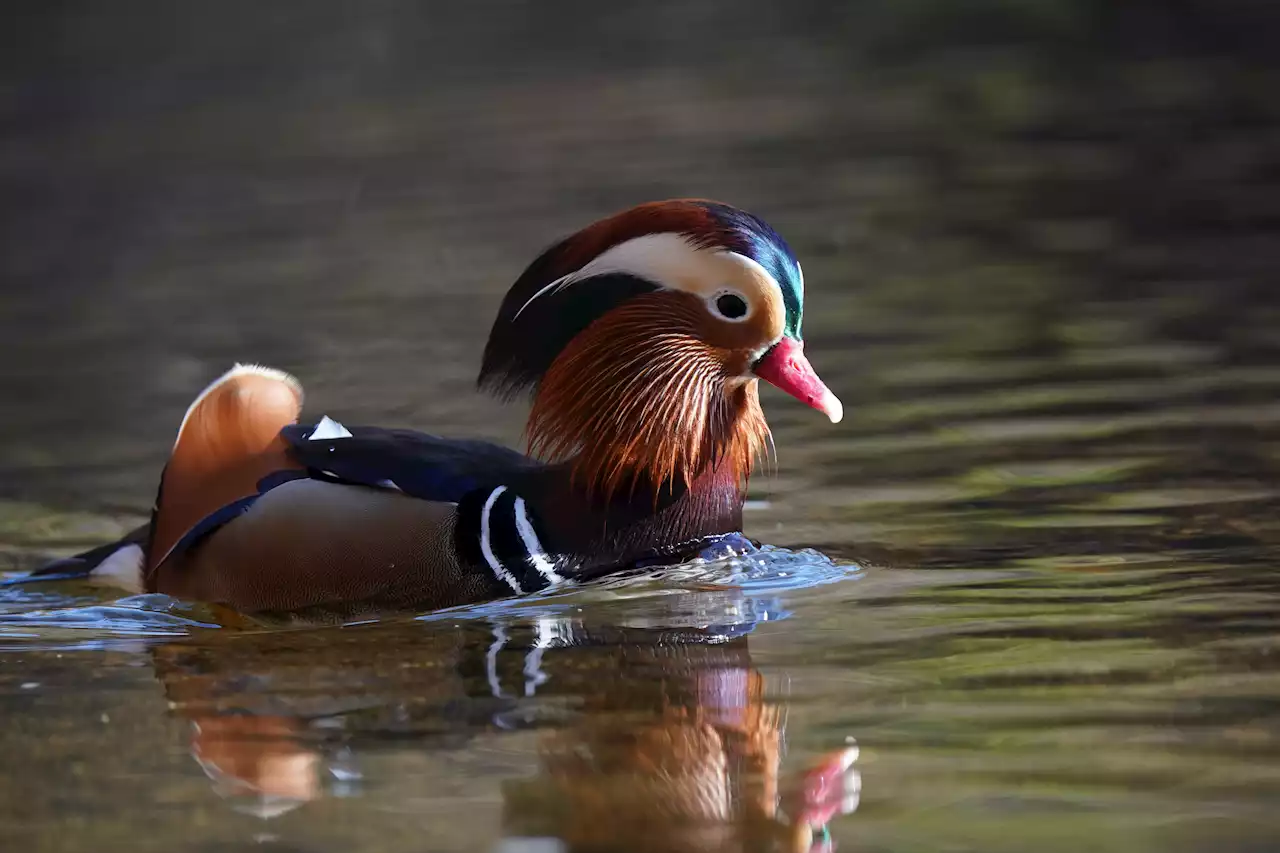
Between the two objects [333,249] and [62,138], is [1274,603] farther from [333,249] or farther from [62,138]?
[62,138]

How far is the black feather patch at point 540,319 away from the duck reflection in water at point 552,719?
2.26 feet

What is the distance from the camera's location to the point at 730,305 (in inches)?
207

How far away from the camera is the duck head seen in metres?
5.20

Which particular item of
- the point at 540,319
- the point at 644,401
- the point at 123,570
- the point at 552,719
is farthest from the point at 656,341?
the point at 123,570

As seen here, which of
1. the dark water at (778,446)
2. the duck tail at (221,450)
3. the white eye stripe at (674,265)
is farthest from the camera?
the duck tail at (221,450)

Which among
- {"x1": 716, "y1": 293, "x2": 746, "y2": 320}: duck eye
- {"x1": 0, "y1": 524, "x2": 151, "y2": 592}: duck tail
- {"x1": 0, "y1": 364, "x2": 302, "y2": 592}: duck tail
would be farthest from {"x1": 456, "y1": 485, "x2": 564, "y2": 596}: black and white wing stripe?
{"x1": 0, "y1": 524, "x2": 151, "y2": 592}: duck tail

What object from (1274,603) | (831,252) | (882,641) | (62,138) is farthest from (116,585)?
(62,138)

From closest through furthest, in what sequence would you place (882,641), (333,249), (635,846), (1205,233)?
(635,846) → (882,641) → (1205,233) → (333,249)

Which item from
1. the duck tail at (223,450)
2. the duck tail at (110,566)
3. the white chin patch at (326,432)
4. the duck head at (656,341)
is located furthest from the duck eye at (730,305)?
the duck tail at (110,566)

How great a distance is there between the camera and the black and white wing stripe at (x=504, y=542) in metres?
5.25

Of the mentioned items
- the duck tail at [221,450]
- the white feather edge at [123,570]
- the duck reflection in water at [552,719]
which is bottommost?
the duck reflection in water at [552,719]

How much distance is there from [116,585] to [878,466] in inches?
88.9

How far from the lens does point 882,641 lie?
4711 mm

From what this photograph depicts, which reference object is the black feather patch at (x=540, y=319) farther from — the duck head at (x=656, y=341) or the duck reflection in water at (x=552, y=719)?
the duck reflection in water at (x=552, y=719)
